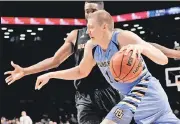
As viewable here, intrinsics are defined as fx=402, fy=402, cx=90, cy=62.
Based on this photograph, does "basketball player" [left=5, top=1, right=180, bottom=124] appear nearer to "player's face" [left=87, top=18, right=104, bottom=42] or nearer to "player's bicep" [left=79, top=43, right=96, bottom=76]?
"player's bicep" [left=79, top=43, right=96, bottom=76]

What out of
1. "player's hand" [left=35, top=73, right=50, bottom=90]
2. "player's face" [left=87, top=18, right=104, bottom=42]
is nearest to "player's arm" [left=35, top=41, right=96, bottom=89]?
"player's hand" [left=35, top=73, right=50, bottom=90]

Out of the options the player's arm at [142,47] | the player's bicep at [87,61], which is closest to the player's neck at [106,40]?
the player's arm at [142,47]

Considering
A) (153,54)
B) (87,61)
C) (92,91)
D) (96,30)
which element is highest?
(96,30)

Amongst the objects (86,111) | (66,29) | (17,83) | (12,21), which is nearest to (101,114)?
(86,111)

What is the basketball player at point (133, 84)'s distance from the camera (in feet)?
9.90

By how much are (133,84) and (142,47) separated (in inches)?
14.3

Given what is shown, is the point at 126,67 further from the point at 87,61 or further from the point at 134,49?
the point at 87,61

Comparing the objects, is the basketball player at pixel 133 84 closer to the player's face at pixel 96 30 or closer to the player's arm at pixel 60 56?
the player's face at pixel 96 30

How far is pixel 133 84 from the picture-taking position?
3191mm

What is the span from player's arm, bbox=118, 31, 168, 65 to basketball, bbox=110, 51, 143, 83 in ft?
0.24

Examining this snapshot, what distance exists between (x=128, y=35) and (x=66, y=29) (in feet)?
51.8

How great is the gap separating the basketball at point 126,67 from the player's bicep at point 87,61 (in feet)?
1.93

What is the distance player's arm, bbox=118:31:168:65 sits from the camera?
9.66 ft

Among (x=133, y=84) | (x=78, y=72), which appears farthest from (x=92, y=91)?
(x=133, y=84)
